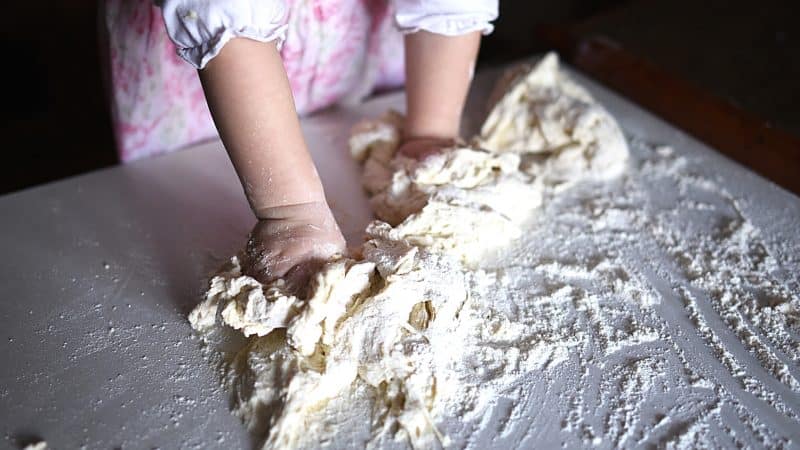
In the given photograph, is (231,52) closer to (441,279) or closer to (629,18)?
(441,279)

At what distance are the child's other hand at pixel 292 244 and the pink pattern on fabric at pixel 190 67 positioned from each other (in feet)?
1.21

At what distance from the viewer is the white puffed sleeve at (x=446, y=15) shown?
0.90 metres

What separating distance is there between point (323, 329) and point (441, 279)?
141 mm

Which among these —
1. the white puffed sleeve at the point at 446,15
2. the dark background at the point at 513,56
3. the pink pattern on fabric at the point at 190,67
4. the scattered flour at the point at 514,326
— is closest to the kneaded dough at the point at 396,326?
the scattered flour at the point at 514,326

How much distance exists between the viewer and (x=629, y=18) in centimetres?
144

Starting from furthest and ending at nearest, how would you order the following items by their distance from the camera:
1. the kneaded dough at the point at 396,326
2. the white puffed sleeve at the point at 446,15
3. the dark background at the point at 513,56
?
the dark background at the point at 513,56 < the white puffed sleeve at the point at 446,15 < the kneaded dough at the point at 396,326

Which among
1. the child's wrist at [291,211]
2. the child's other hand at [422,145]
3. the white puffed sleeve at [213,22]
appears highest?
the white puffed sleeve at [213,22]

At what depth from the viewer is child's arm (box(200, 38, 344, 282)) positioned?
70 cm

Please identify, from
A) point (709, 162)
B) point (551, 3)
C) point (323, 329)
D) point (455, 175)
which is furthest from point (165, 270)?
point (551, 3)

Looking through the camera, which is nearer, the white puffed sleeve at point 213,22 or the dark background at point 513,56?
the white puffed sleeve at point 213,22

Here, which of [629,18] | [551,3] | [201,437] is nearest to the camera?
[201,437]

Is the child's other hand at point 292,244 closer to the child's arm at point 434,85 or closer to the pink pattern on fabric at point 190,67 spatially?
the child's arm at point 434,85

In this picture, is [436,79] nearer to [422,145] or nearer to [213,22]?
[422,145]

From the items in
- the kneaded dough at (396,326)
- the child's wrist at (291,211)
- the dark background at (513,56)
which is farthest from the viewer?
the dark background at (513,56)
